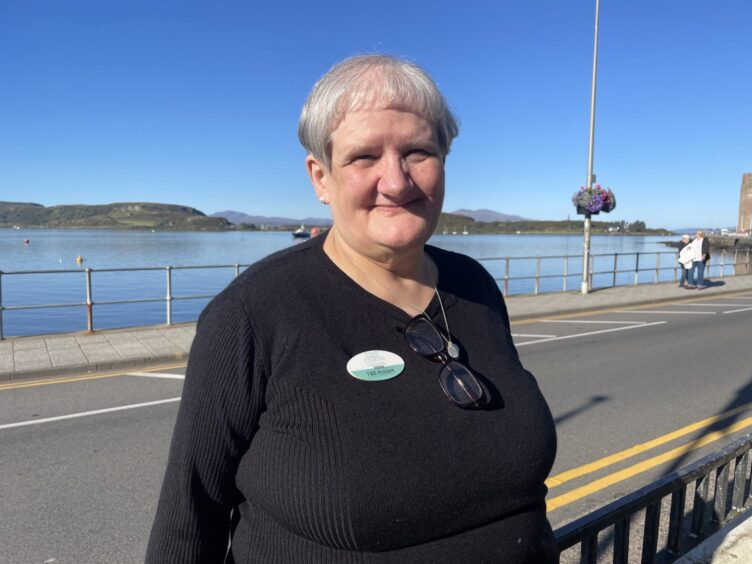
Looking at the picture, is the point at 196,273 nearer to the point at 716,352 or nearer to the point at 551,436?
the point at 716,352

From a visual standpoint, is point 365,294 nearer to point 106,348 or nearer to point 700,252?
point 106,348

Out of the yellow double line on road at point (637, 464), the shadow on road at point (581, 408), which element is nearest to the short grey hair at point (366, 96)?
the yellow double line on road at point (637, 464)

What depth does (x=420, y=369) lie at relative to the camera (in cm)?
125

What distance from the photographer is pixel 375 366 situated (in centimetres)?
122

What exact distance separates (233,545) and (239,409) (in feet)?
1.09

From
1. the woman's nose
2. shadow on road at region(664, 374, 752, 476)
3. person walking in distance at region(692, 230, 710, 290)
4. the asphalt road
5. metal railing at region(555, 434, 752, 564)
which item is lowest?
the asphalt road

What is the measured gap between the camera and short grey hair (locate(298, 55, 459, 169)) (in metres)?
1.28

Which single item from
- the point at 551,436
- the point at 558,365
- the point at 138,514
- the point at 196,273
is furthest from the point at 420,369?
the point at 196,273

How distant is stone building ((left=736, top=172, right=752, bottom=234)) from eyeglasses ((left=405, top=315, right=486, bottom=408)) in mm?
63822

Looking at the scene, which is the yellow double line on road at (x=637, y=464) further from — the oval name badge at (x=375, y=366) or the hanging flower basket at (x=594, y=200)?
the hanging flower basket at (x=594, y=200)

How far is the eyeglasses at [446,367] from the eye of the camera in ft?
4.07

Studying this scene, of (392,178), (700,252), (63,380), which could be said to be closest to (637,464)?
(392,178)

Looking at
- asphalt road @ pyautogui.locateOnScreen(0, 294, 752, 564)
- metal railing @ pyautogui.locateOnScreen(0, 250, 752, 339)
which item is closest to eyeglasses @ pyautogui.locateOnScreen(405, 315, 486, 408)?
asphalt road @ pyautogui.locateOnScreen(0, 294, 752, 564)

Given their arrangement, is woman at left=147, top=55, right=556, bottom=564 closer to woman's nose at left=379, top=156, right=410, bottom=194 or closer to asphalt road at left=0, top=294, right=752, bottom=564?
woman's nose at left=379, top=156, right=410, bottom=194
